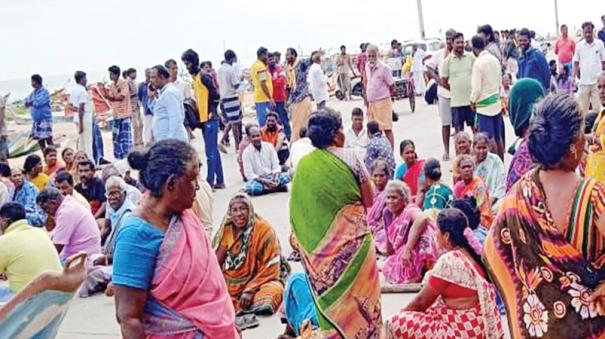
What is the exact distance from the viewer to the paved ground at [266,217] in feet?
19.6

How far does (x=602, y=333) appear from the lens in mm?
2709

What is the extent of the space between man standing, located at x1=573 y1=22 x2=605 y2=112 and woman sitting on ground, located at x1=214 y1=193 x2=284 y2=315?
7.46 m

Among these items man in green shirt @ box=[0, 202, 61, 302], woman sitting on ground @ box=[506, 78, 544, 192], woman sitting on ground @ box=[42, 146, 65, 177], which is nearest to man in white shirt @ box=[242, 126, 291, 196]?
woman sitting on ground @ box=[42, 146, 65, 177]

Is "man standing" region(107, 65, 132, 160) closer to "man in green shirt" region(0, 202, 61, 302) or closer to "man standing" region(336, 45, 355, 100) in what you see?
"man in green shirt" region(0, 202, 61, 302)

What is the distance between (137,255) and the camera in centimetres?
289

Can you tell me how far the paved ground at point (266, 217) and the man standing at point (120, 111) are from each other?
1743mm

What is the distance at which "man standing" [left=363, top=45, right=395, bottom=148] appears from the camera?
11289 mm

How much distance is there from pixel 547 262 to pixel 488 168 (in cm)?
464

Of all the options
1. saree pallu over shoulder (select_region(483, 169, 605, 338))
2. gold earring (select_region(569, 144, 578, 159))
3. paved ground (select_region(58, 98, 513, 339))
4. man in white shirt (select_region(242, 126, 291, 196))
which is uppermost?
gold earring (select_region(569, 144, 578, 159))

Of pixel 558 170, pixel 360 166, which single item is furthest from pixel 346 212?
pixel 558 170

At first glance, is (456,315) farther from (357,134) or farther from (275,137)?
(275,137)

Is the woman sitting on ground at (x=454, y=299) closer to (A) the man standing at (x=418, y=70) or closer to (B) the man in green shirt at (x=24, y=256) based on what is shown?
(B) the man in green shirt at (x=24, y=256)

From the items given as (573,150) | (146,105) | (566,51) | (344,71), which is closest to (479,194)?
(573,150)

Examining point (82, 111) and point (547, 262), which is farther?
point (82, 111)
